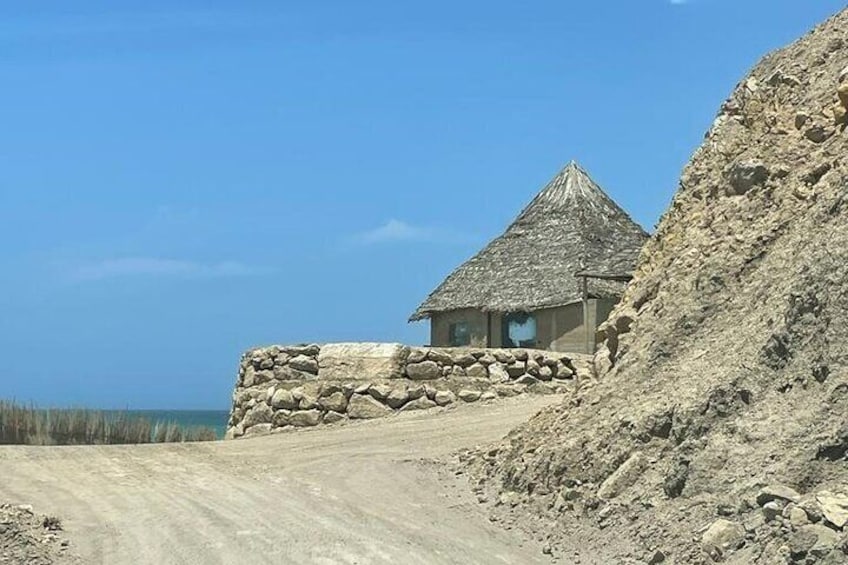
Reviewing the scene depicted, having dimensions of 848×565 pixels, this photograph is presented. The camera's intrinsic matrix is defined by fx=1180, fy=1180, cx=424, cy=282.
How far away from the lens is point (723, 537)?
288 inches

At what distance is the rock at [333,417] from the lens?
54.1ft

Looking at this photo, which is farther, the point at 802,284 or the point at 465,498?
the point at 465,498

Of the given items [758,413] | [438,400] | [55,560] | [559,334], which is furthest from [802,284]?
[559,334]

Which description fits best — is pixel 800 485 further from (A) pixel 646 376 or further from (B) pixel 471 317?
(B) pixel 471 317

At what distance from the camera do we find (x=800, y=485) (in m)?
7.38

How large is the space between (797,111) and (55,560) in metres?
7.62

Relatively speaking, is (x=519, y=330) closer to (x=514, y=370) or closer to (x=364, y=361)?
(x=514, y=370)

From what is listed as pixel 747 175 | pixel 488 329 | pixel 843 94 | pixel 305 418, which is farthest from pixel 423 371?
pixel 843 94

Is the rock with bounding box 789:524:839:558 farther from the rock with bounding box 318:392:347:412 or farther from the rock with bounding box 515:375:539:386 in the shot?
the rock with bounding box 515:375:539:386

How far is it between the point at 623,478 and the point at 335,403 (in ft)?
26.9

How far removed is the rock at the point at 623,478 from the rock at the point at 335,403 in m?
7.99

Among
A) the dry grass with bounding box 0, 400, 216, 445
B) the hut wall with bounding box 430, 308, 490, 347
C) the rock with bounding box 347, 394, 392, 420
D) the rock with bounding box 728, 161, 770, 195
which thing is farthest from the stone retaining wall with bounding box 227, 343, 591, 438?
the rock with bounding box 728, 161, 770, 195

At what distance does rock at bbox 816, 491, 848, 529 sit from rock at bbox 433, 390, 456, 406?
986cm

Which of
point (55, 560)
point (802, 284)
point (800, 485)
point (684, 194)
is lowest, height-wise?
point (55, 560)
